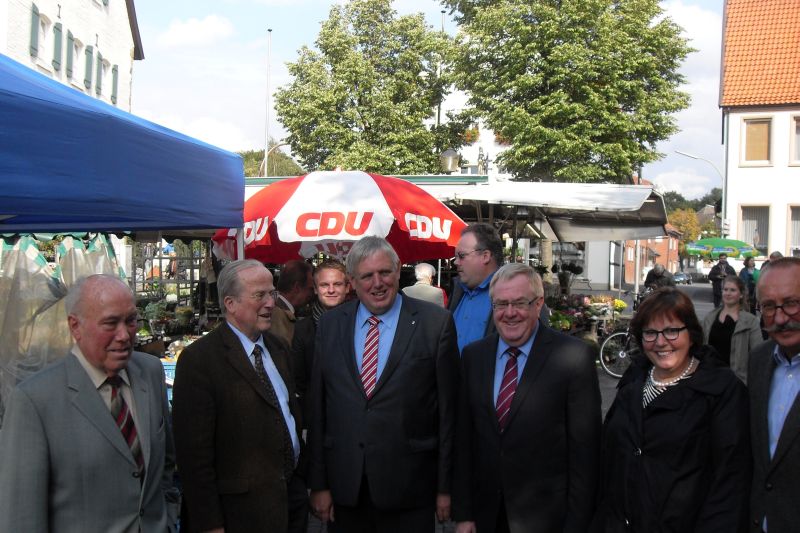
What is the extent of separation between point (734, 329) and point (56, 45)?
20.8 metres

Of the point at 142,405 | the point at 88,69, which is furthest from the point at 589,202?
the point at 88,69

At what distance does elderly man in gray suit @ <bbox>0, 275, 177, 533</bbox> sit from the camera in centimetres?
247

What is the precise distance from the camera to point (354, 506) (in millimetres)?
3398

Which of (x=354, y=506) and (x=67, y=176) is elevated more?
(x=67, y=176)

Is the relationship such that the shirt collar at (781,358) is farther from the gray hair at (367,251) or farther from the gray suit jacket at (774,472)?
the gray hair at (367,251)

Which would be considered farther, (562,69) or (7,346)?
(562,69)

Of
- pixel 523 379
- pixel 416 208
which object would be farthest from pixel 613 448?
pixel 416 208

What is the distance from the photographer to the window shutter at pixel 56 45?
21.8 meters

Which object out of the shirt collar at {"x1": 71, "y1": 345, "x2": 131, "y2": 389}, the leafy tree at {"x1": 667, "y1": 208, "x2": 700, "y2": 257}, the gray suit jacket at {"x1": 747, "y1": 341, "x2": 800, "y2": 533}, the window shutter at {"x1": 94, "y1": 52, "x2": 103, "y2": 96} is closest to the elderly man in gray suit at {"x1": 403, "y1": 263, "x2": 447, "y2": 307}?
the gray suit jacket at {"x1": 747, "y1": 341, "x2": 800, "y2": 533}

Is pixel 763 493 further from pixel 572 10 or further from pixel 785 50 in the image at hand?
pixel 785 50

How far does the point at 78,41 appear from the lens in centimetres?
2417

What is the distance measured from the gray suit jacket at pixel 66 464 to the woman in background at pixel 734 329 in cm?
617

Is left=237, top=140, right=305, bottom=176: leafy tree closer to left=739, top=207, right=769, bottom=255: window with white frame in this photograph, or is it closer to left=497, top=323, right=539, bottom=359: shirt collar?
left=739, top=207, right=769, bottom=255: window with white frame

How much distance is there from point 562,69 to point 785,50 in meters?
12.1
